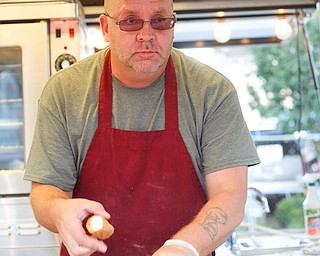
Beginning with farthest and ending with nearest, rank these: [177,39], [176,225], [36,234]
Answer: [177,39]
[36,234]
[176,225]

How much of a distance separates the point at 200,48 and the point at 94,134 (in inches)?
105

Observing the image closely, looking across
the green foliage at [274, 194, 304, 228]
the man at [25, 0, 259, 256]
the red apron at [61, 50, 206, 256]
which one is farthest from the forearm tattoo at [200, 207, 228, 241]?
the green foliage at [274, 194, 304, 228]

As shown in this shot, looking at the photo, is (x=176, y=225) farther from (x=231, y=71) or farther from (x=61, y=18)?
(x=231, y=71)

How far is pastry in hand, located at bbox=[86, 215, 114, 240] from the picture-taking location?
113cm

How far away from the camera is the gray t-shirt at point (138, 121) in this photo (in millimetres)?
1491

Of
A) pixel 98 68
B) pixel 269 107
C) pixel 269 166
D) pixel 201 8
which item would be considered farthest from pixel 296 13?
pixel 269 107

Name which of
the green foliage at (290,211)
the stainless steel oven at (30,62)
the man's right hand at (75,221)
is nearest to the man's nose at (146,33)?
the man's right hand at (75,221)

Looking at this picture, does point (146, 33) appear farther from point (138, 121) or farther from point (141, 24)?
point (138, 121)

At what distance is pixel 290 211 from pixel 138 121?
539 centimetres

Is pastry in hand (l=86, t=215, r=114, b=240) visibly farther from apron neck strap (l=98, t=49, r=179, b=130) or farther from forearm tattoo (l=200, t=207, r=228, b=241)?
apron neck strap (l=98, t=49, r=179, b=130)

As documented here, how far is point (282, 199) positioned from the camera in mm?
6691

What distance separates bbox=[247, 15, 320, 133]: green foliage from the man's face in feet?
19.7

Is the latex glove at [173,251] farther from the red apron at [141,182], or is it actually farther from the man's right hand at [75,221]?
the red apron at [141,182]

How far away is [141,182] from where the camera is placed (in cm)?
154
